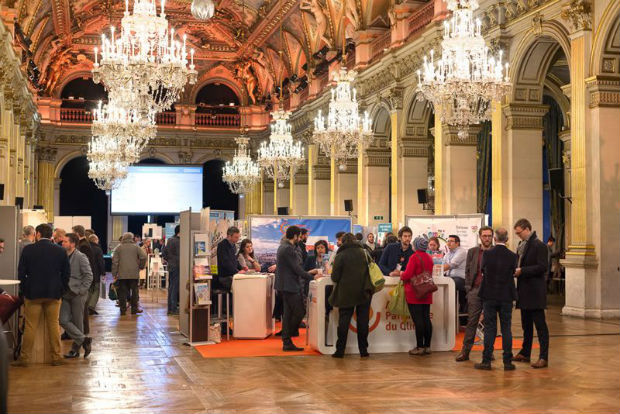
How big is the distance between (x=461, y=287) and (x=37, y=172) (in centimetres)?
2517

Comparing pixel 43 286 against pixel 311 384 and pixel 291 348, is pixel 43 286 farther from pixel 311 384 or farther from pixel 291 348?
pixel 311 384

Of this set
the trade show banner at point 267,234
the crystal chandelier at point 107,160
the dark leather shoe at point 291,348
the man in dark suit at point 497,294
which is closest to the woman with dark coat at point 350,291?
the dark leather shoe at point 291,348

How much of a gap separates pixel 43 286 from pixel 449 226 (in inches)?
248

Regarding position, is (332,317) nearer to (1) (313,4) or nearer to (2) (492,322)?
(2) (492,322)

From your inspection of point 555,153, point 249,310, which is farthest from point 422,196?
point 249,310

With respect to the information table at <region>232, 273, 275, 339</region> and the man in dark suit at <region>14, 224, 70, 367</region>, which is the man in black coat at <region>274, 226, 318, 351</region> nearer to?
the information table at <region>232, 273, 275, 339</region>

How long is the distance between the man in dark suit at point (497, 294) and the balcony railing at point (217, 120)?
92.4 feet

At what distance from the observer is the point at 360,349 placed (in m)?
8.95

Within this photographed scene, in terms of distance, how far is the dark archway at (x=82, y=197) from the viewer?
33.9 metres

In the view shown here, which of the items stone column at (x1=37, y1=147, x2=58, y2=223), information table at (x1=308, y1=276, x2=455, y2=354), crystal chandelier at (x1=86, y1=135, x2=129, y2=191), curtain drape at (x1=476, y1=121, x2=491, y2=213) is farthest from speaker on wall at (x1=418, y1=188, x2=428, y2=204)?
stone column at (x1=37, y1=147, x2=58, y2=223)

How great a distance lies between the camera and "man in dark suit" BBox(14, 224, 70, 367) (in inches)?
328

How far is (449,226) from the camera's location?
40.5 feet

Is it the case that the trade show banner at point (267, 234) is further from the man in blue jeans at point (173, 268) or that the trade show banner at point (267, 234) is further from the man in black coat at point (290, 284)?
the man in black coat at point (290, 284)

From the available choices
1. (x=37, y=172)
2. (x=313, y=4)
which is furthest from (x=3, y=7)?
(x=37, y=172)
